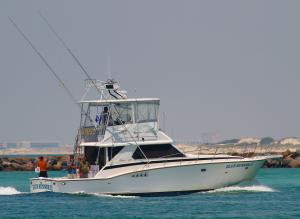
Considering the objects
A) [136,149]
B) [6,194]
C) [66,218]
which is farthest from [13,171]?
[66,218]

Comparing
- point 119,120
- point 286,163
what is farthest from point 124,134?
point 286,163

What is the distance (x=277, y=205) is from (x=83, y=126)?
977 cm

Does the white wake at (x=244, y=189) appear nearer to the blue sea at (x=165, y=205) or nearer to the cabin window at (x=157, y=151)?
the blue sea at (x=165, y=205)

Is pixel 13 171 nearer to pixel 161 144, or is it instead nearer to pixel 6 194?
pixel 6 194

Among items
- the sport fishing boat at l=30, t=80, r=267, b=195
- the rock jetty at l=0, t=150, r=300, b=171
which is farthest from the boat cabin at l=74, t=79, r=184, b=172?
the rock jetty at l=0, t=150, r=300, b=171

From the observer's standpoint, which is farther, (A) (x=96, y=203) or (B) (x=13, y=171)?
(B) (x=13, y=171)

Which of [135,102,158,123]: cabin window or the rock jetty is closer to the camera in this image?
[135,102,158,123]: cabin window

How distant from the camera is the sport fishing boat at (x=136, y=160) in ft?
135

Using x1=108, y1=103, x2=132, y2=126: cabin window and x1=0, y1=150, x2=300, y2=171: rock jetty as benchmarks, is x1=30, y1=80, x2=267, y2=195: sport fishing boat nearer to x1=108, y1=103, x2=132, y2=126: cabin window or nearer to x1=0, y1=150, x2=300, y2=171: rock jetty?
x1=108, y1=103, x2=132, y2=126: cabin window

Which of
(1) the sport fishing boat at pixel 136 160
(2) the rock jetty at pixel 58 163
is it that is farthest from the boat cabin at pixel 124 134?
(2) the rock jetty at pixel 58 163

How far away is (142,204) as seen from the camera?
38594mm

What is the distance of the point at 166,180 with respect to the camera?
1617 inches

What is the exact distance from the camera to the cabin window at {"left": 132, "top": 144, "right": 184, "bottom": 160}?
4181 centimetres

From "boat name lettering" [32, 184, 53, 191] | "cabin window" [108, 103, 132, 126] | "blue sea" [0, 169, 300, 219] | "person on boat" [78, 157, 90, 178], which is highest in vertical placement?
"cabin window" [108, 103, 132, 126]
